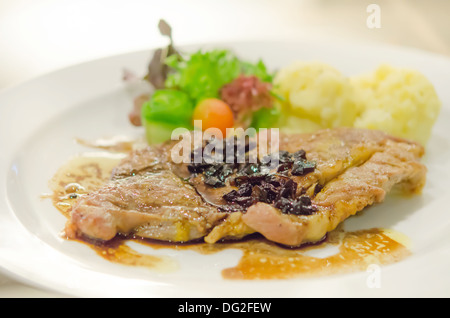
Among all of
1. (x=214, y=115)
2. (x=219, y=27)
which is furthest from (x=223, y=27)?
(x=214, y=115)

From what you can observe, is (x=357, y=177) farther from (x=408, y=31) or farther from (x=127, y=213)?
(x=408, y=31)

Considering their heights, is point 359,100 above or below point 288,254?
above

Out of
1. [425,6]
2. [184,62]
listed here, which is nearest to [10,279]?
[184,62]

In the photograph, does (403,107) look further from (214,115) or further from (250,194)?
(250,194)

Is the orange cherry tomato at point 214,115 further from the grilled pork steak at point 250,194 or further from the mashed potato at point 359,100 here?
the grilled pork steak at point 250,194

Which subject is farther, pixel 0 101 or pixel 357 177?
pixel 0 101

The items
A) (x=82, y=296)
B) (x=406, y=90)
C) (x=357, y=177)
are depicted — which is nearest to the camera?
(x=82, y=296)
